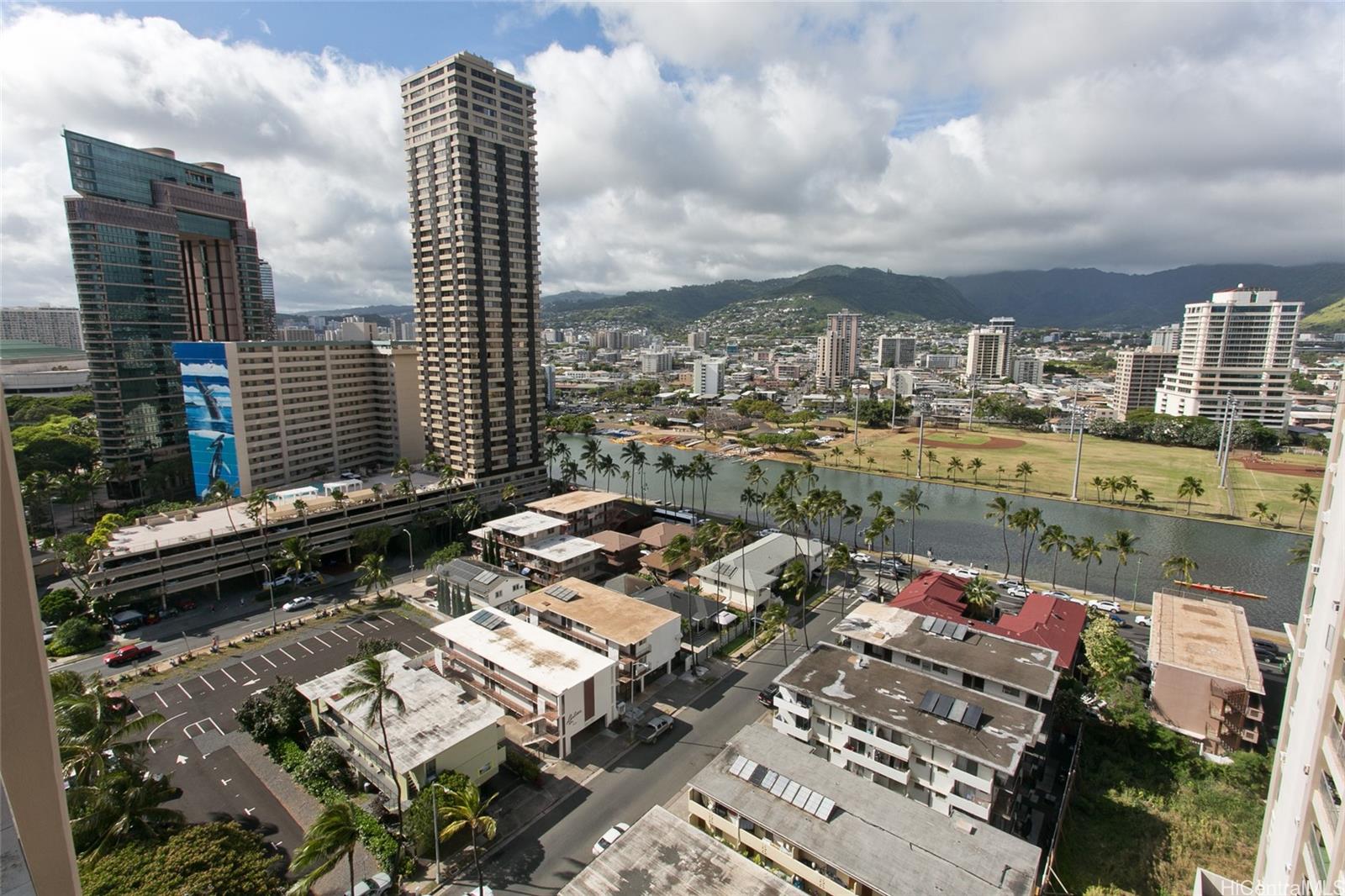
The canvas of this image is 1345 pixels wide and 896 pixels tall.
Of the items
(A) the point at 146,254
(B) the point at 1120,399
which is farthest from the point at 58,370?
(B) the point at 1120,399

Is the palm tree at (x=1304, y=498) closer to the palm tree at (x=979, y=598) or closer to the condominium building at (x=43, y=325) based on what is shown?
the palm tree at (x=979, y=598)

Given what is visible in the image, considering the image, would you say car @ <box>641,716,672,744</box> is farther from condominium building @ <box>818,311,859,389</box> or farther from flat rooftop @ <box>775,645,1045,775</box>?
condominium building @ <box>818,311,859,389</box>

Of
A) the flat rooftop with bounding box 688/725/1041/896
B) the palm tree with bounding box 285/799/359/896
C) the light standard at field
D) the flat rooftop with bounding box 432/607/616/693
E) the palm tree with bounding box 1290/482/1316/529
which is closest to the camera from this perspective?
the palm tree with bounding box 285/799/359/896

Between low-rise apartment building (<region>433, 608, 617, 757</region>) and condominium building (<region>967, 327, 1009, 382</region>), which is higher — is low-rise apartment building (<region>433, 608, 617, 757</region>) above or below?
below

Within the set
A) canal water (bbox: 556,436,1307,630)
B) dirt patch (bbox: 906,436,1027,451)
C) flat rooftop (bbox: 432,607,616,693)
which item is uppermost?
flat rooftop (bbox: 432,607,616,693)

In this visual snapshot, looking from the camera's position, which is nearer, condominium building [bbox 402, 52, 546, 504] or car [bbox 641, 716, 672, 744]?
car [bbox 641, 716, 672, 744]

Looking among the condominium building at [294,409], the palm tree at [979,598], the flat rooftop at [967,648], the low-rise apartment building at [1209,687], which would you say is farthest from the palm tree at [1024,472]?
the condominium building at [294,409]

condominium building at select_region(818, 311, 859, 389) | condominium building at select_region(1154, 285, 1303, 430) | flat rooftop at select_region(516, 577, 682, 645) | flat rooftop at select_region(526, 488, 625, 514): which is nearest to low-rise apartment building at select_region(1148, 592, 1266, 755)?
flat rooftop at select_region(516, 577, 682, 645)

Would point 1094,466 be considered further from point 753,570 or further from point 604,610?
point 604,610
